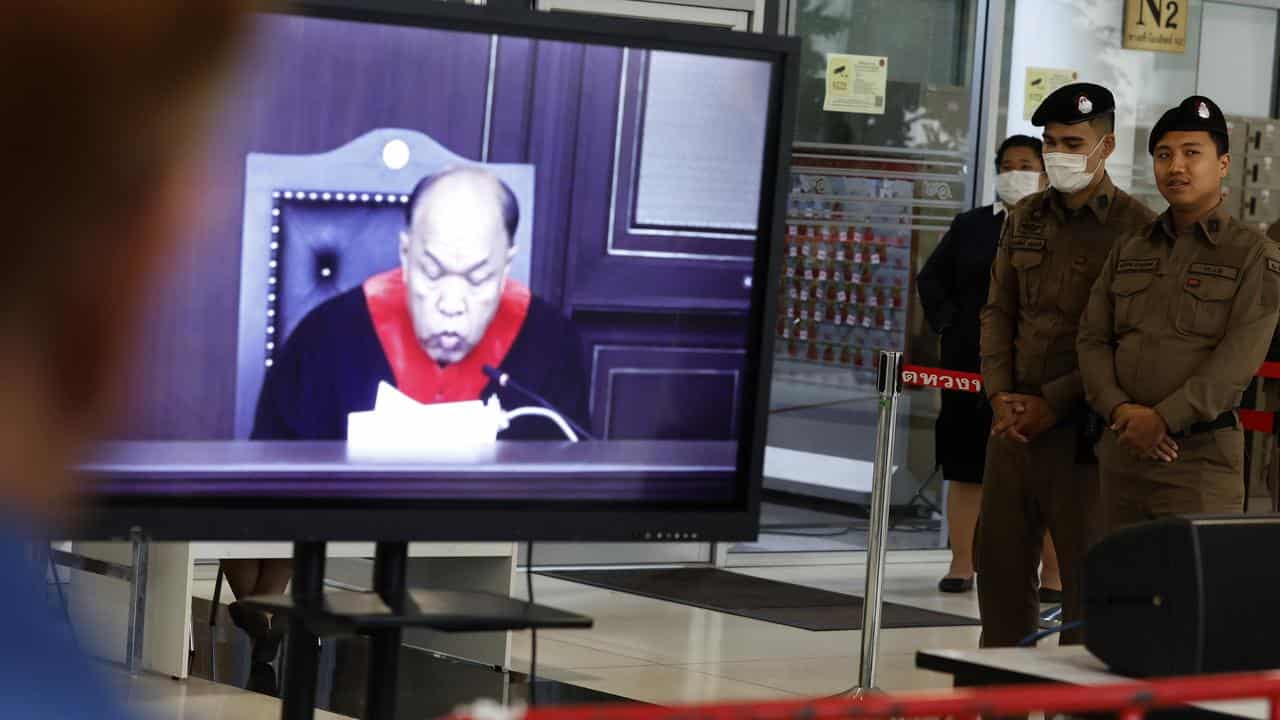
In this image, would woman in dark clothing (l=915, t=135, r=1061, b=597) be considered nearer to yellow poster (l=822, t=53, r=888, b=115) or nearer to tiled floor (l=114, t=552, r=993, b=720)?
tiled floor (l=114, t=552, r=993, b=720)

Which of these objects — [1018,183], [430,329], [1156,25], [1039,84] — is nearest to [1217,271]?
[1018,183]

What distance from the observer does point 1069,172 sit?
479cm

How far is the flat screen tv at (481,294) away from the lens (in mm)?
2129

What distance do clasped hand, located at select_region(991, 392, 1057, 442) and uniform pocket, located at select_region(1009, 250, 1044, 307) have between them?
276 millimetres

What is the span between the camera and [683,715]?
1239 millimetres

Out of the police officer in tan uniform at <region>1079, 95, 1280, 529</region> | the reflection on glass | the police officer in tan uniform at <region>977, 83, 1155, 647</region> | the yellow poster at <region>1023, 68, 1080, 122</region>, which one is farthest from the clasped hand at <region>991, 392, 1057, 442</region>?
the yellow poster at <region>1023, 68, 1080, 122</region>

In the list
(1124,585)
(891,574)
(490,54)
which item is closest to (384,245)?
(490,54)

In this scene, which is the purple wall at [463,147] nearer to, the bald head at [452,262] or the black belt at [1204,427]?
the bald head at [452,262]

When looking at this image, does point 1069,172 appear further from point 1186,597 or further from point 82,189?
point 82,189

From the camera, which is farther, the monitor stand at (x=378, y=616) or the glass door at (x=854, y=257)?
the glass door at (x=854, y=257)

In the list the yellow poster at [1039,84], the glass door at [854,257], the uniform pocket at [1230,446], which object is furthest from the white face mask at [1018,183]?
the uniform pocket at [1230,446]

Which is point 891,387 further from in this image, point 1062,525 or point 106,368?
point 106,368

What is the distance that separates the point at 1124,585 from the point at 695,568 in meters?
5.35

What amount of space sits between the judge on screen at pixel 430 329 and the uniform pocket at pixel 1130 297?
261 centimetres
